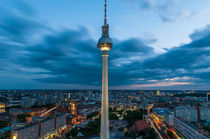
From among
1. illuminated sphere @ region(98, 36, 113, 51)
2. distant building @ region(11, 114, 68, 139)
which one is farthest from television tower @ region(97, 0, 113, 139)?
distant building @ region(11, 114, 68, 139)

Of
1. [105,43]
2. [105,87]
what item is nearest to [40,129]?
[105,87]

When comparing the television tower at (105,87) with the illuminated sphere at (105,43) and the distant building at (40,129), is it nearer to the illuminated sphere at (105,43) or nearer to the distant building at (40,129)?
the illuminated sphere at (105,43)

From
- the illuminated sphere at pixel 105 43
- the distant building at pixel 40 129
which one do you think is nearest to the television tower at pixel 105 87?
the illuminated sphere at pixel 105 43

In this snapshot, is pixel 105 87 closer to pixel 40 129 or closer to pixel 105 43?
pixel 105 43

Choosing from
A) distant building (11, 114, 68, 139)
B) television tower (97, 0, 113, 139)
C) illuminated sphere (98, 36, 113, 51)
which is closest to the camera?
television tower (97, 0, 113, 139)

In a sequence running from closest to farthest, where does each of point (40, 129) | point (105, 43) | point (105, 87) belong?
point (105, 87) → point (105, 43) → point (40, 129)

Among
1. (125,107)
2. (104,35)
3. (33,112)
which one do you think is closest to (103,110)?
(104,35)

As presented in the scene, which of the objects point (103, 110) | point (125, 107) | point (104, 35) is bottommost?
point (125, 107)

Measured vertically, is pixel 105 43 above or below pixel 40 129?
above

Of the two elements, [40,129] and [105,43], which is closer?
[105,43]

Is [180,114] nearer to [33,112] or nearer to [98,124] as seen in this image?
[98,124]

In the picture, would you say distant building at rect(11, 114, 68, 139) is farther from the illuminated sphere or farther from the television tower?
the illuminated sphere
